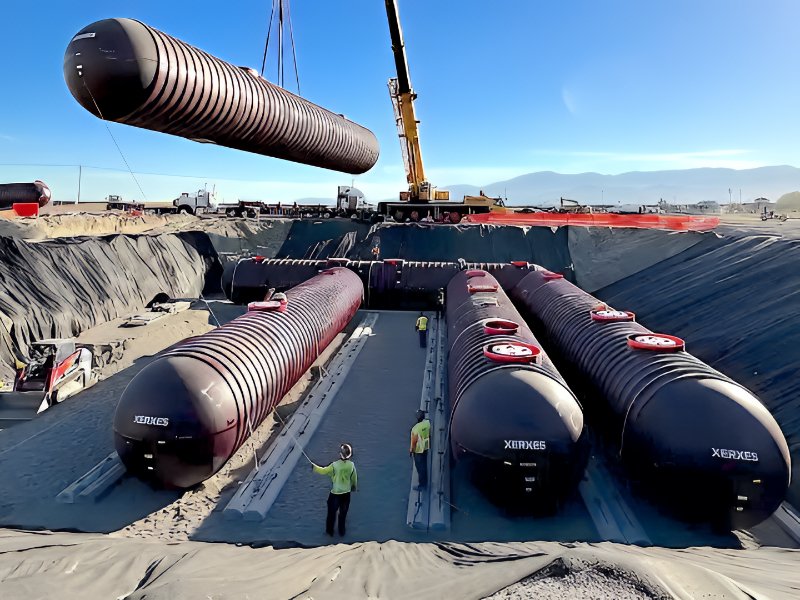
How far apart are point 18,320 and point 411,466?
529 inches

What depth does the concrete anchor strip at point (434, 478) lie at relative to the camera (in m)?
8.23

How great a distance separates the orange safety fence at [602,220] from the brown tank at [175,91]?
22952 millimetres

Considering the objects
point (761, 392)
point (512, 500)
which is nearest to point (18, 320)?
point (512, 500)

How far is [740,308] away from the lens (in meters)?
16.3

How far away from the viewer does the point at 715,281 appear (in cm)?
1908

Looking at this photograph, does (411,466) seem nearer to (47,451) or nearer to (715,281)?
(47,451)

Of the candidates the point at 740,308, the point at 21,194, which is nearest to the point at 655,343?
the point at 740,308

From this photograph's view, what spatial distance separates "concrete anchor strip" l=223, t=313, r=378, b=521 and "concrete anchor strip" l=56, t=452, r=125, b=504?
225 centimetres

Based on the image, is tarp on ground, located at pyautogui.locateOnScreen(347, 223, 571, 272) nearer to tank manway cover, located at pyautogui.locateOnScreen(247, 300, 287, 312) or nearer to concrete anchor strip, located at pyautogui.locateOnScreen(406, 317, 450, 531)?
concrete anchor strip, located at pyautogui.locateOnScreen(406, 317, 450, 531)

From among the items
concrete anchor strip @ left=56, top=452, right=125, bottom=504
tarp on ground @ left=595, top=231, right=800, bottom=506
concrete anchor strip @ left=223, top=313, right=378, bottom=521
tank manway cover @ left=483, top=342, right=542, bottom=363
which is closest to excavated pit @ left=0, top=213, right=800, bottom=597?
tarp on ground @ left=595, top=231, right=800, bottom=506

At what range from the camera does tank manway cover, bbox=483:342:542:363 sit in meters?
8.54

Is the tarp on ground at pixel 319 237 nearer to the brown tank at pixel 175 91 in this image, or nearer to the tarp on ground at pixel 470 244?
the tarp on ground at pixel 470 244

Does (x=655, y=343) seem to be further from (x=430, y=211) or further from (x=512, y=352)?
(x=430, y=211)

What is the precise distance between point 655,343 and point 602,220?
24.8m
